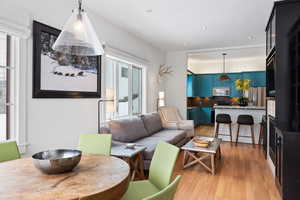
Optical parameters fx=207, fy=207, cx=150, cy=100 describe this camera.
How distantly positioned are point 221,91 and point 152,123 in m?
5.43

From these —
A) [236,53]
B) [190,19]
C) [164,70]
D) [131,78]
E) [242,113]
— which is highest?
[236,53]

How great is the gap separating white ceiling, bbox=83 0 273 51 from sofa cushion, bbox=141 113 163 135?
194 cm

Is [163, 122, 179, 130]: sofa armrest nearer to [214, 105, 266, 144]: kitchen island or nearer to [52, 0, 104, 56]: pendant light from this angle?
[214, 105, 266, 144]: kitchen island

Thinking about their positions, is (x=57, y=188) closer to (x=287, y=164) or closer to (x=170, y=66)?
(x=287, y=164)

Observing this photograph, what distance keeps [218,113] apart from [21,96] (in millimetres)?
5175

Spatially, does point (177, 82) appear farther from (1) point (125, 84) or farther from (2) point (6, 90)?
(2) point (6, 90)

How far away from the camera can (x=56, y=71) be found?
2.80 meters

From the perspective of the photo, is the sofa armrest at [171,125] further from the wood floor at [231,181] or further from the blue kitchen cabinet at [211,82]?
the blue kitchen cabinet at [211,82]

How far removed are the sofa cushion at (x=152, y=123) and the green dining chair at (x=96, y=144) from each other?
2354 millimetres

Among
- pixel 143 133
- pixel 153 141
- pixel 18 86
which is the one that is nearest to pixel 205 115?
pixel 143 133

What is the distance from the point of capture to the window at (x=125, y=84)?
4.36 metres

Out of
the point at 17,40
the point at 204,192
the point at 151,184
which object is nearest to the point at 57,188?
the point at 151,184

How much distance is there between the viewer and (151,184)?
6.10 ft

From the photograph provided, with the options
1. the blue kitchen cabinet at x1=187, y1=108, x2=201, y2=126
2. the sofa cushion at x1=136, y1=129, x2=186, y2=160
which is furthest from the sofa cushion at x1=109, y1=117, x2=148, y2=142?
the blue kitchen cabinet at x1=187, y1=108, x2=201, y2=126
